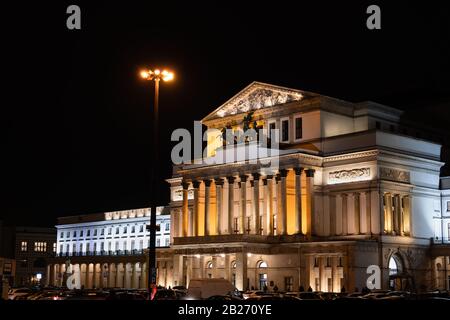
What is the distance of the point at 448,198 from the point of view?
273 ft

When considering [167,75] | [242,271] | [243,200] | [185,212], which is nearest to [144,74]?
[167,75]

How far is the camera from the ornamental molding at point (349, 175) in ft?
257

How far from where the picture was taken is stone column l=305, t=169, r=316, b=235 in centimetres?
7925

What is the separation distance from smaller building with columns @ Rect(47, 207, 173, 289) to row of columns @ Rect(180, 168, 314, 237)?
19.5m

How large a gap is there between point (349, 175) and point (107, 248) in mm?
59146

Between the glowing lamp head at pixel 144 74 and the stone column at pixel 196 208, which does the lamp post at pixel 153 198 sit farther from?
the stone column at pixel 196 208

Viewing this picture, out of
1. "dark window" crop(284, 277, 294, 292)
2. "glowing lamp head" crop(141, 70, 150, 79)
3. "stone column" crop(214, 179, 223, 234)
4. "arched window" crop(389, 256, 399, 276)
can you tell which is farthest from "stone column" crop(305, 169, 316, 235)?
"glowing lamp head" crop(141, 70, 150, 79)

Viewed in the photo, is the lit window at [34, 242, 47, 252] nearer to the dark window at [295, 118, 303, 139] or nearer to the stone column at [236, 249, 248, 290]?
the stone column at [236, 249, 248, 290]

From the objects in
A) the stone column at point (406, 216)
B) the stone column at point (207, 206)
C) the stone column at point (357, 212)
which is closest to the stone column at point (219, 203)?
the stone column at point (207, 206)

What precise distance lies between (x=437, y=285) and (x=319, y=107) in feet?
72.6
